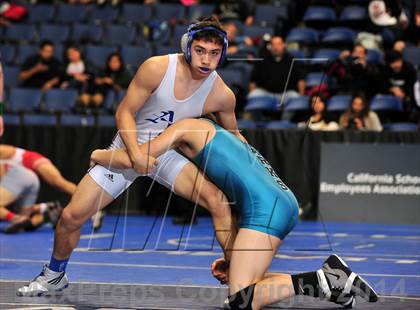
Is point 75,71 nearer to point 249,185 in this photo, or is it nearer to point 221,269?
point 221,269

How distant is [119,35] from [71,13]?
1.32m

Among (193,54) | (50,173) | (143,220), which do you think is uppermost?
(193,54)

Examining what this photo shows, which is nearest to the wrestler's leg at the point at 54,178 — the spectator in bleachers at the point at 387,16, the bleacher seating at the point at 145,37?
the bleacher seating at the point at 145,37

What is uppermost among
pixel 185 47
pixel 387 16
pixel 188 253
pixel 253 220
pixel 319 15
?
pixel 185 47

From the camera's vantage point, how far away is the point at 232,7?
15633 millimetres

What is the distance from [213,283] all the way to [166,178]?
110 centimetres

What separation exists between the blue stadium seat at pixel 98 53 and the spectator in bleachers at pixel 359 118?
4.36 m

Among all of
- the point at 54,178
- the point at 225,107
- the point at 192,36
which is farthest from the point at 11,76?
the point at 192,36

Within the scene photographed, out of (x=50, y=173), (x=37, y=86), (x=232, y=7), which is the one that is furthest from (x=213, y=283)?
(x=232, y=7)

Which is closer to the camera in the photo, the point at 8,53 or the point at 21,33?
the point at 8,53

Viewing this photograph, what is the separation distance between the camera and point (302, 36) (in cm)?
1459

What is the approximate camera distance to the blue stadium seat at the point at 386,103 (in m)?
12.8

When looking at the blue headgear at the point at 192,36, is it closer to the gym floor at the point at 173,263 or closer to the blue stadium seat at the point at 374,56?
the gym floor at the point at 173,263

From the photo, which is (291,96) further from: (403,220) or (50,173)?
(50,173)
